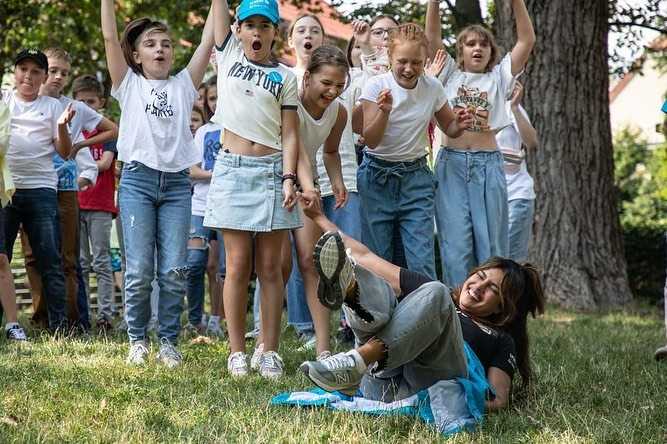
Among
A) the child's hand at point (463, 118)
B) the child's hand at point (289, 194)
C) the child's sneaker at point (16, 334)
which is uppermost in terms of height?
the child's hand at point (463, 118)

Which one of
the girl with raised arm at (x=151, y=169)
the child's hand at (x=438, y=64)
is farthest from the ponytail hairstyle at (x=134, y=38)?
the child's hand at (x=438, y=64)

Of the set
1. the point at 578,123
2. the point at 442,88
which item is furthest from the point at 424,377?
the point at 578,123

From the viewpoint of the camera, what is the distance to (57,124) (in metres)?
7.04

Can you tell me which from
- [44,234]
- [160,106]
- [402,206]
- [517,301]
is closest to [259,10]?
[160,106]

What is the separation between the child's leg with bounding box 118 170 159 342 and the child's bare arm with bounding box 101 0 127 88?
1.75 feet

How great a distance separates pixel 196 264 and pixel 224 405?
394cm

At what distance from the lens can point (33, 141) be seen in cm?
721

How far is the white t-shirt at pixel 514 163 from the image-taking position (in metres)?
8.50

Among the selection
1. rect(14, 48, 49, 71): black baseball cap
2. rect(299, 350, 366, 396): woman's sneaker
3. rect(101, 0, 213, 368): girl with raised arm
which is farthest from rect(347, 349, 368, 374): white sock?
rect(14, 48, 49, 71): black baseball cap

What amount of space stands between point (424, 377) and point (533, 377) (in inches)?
50.9

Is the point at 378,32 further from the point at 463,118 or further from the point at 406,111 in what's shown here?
the point at 463,118

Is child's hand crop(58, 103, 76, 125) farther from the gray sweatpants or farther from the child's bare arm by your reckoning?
the gray sweatpants

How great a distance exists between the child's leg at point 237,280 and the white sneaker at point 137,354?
48 cm

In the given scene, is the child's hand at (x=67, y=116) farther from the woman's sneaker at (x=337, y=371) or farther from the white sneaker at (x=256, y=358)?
the woman's sneaker at (x=337, y=371)
